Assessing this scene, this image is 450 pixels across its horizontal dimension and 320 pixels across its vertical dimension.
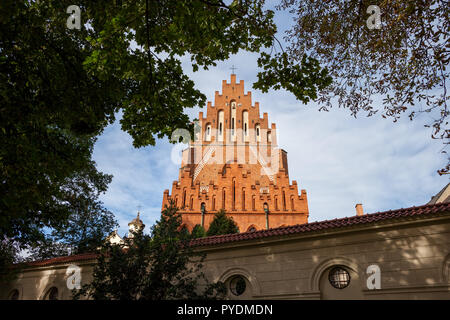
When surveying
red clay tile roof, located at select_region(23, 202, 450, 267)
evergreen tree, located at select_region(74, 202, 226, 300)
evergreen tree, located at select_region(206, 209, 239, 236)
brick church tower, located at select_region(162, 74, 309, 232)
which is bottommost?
evergreen tree, located at select_region(74, 202, 226, 300)

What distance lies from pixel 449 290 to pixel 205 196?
82.2 ft

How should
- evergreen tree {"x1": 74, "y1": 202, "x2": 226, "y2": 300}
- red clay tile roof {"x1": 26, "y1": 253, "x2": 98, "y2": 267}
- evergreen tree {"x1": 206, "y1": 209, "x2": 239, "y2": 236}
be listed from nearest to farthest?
evergreen tree {"x1": 74, "y1": 202, "x2": 226, "y2": 300}
red clay tile roof {"x1": 26, "y1": 253, "x2": 98, "y2": 267}
evergreen tree {"x1": 206, "y1": 209, "x2": 239, "y2": 236}

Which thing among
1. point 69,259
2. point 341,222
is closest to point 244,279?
point 341,222

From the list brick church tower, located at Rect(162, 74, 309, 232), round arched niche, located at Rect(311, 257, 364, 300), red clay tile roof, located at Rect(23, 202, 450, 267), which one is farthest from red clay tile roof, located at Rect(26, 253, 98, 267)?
brick church tower, located at Rect(162, 74, 309, 232)

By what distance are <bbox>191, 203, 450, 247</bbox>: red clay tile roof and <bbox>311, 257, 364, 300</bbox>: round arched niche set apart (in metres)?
1.20

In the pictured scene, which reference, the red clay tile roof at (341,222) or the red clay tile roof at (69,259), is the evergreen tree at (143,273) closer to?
the red clay tile roof at (341,222)

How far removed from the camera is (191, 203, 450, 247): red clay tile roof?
8.66 metres

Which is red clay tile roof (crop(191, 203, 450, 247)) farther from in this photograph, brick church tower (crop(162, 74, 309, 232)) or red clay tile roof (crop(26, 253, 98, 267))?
brick church tower (crop(162, 74, 309, 232))

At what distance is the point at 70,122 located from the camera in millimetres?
7793

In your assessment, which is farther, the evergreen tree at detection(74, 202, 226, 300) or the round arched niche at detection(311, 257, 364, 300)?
the round arched niche at detection(311, 257, 364, 300)

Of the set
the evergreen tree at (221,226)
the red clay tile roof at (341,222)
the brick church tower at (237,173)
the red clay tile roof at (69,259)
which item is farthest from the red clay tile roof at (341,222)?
the brick church tower at (237,173)

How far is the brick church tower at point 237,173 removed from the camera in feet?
99.0

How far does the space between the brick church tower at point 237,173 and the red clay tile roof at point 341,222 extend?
699 inches
